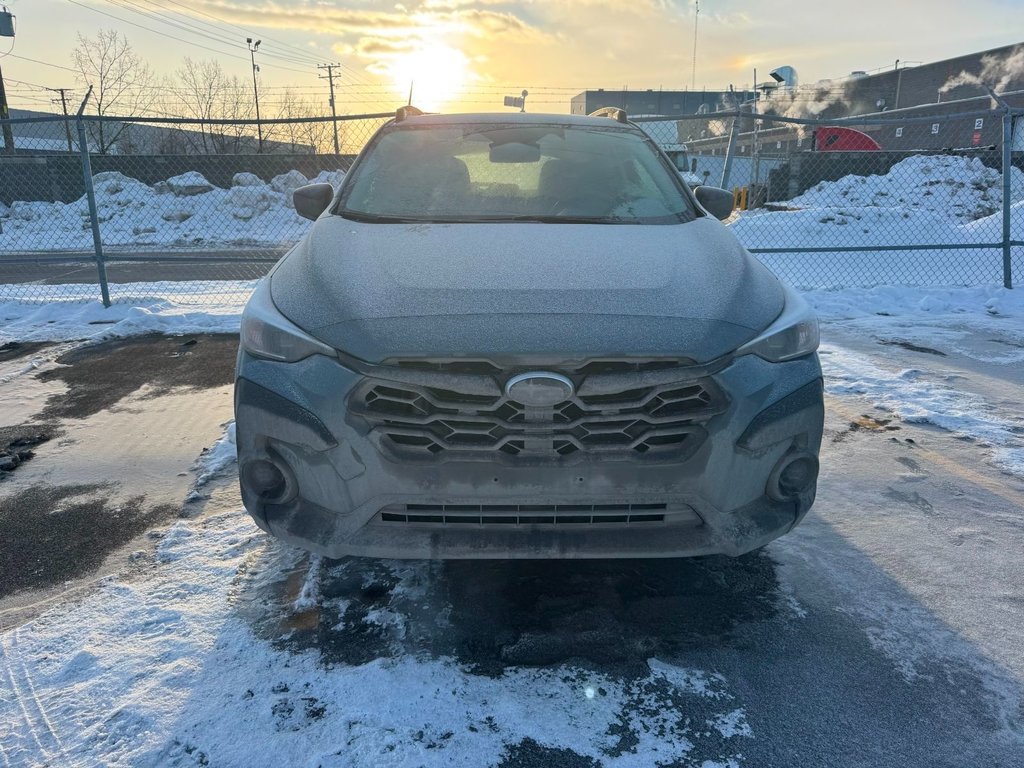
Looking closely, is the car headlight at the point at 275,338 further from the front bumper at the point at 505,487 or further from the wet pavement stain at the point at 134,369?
the wet pavement stain at the point at 134,369

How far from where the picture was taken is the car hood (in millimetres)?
2156

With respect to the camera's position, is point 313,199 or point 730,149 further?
point 730,149

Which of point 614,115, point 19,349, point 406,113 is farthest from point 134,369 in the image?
point 614,115

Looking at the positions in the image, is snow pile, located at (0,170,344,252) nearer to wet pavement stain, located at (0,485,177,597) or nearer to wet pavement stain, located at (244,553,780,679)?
wet pavement stain, located at (0,485,177,597)

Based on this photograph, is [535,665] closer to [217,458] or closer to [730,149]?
[217,458]

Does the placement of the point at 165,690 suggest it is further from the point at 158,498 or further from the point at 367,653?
the point at 158,498

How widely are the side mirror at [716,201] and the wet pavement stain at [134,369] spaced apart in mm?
3568

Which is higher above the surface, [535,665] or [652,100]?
[652,100]

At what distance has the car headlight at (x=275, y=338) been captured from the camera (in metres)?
2.25

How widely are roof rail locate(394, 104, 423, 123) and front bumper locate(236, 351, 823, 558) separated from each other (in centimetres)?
233

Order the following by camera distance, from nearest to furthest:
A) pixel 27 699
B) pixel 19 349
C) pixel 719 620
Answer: pixel 27 699, pixel 719 620, pixel 19 349

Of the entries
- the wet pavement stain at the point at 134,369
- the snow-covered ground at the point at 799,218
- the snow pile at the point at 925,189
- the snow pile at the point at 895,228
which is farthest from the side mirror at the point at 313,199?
the snow pile at the point at 925,189

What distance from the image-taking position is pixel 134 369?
5605 millimetres

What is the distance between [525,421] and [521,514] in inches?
11.8
